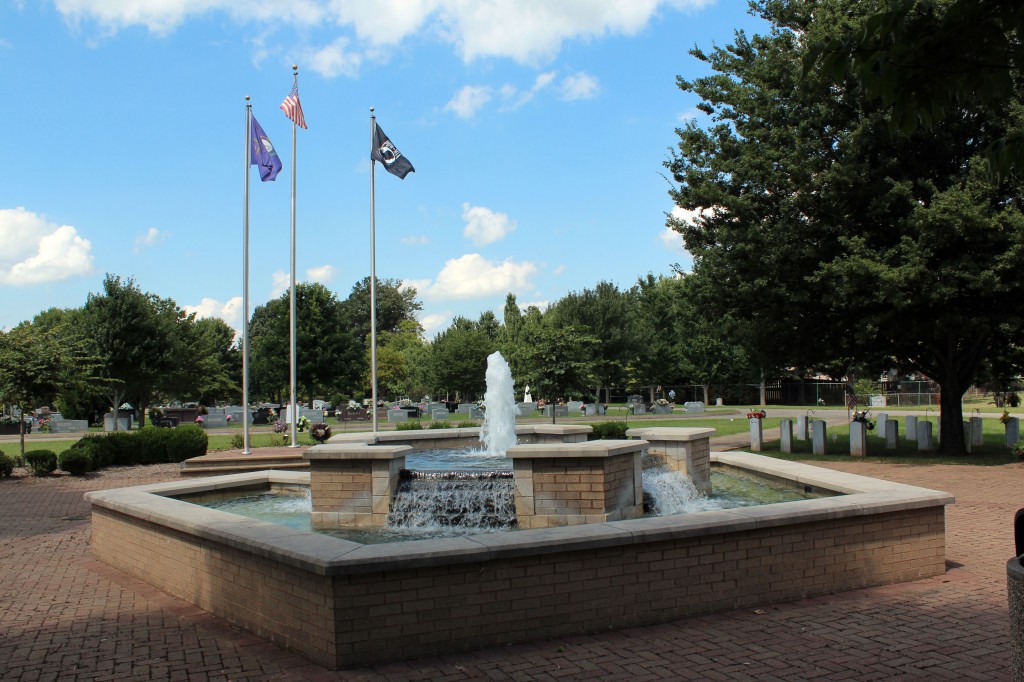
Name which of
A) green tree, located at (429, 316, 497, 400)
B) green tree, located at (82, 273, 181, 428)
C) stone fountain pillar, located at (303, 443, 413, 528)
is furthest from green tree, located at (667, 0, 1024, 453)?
green tree, located at (429, 316, 497, 400)

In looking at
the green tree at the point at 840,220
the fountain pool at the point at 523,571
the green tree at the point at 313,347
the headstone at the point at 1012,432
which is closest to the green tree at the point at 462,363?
the green tree at the point at 313,347

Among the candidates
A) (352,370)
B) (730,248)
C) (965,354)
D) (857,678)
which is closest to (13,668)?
(857,678)

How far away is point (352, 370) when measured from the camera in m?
49.8

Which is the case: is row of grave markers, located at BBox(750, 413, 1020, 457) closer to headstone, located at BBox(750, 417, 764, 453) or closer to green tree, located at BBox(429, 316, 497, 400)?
headstone, located at BBox(750, 417, 764, 453)

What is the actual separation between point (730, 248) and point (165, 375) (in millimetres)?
30014

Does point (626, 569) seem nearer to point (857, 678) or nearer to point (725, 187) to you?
point (857, 678)

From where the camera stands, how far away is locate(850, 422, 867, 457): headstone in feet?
68.8

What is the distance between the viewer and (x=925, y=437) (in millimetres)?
21859

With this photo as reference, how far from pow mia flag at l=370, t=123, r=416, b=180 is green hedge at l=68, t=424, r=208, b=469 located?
9532 mm

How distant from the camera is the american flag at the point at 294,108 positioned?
20797mm

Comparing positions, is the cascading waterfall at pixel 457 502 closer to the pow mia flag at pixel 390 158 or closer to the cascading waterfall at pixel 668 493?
the cascading waterfall at pixel 668 493

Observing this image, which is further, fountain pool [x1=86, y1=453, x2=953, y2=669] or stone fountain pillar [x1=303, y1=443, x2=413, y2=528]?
stone fountain pillar [x1=303, y1=443, x2=413, y2=528]

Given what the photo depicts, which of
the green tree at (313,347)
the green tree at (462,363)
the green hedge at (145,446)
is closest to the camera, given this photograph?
the green hedge at (145,446)

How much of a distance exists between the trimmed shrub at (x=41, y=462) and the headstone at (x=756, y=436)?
18899 mm
